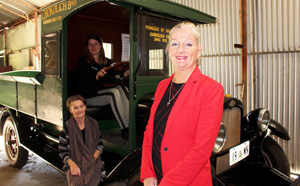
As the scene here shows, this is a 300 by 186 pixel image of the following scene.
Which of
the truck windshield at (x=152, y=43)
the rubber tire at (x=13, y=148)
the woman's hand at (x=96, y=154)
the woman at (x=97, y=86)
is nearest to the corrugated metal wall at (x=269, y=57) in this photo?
the truck windshield at (x=152, y=43)

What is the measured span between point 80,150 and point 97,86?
1082mm

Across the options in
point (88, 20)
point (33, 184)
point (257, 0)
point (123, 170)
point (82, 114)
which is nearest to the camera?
point (123, 170)

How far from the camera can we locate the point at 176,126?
1.26 metres

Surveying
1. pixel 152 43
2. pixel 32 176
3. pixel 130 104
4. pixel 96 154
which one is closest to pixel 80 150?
pixel 96 154

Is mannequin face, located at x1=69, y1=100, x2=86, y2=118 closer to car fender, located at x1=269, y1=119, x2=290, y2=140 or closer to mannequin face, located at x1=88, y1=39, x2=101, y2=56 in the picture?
mannequin face, located at x1=88, y1=39, x2=101, y2=56

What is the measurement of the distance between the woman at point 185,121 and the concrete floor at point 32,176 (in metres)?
2.50

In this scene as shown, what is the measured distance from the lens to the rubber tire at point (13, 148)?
412 cm

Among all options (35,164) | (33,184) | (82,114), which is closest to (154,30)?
(82,114)

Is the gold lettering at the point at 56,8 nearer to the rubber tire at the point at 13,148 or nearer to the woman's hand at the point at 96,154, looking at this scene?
the woman's hand at the point at 96,154

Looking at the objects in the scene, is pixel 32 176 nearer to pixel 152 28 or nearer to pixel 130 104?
pixel 130 104

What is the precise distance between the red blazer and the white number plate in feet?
3.77

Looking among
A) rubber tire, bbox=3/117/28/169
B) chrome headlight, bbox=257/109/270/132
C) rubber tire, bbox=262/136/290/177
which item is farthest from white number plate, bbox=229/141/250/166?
rubber tire, bbox=3/117/28/169

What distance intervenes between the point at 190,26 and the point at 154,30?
4.71 feet

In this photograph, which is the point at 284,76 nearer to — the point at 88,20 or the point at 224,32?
the point at 224,32
